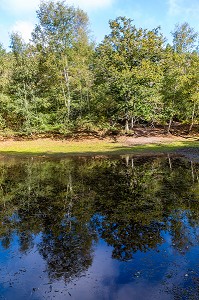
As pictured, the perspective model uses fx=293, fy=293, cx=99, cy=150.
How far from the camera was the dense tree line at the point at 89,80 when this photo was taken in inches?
1593

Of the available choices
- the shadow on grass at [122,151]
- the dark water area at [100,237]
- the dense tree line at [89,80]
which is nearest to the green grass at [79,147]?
the shadow on grass at [122,151]

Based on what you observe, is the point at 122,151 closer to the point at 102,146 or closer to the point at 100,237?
the point at 102,146

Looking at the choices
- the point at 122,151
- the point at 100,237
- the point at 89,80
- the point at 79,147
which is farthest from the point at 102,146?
the point at 100,237

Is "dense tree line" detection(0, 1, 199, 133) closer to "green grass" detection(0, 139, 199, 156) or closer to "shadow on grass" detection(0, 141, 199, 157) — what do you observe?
"green grass" detection(0, 139, 199, 156)

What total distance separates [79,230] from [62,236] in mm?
773

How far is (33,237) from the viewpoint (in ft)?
35.5

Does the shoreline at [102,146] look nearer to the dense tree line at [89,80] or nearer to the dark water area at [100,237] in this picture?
the dense tree line at [89,80]

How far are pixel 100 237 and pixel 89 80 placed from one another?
36.1 meters

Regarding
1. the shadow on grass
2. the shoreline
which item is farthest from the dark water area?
the shoreline

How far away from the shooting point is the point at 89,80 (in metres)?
43.9

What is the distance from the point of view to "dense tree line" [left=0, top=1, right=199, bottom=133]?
4047 centimetres

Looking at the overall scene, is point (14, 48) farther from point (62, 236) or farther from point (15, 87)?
point (62, 236)

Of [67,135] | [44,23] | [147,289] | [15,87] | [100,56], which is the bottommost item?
[147,289]

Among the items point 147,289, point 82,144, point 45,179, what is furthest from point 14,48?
point 147,289
